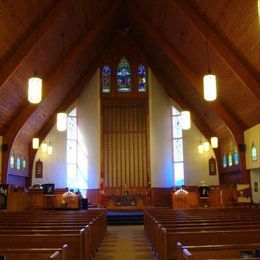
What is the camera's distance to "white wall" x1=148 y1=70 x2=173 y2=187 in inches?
723

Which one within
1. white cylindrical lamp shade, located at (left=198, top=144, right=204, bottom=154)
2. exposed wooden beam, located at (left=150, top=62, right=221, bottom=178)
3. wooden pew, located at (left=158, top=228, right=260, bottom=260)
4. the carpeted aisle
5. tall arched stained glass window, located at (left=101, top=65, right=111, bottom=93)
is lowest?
the carpeted aisle

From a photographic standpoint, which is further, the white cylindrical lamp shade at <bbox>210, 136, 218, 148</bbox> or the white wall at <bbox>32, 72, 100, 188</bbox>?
the white wall at <bbox>32, 72, 100, 188</bbox>

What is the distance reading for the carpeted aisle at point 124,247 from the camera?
7.12 metres

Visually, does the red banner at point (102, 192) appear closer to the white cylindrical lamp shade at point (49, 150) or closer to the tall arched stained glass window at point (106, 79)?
the white cylindrical lamp shade at point (49, 150)

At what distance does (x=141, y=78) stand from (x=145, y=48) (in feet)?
5.22

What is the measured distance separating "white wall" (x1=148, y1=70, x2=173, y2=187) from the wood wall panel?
546 millimetres

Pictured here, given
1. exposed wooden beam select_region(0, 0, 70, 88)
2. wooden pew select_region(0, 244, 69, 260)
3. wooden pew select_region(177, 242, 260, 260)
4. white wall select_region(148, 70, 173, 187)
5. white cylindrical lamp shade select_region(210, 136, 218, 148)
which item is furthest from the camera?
white wall select_region(148, 70, 173, 187)

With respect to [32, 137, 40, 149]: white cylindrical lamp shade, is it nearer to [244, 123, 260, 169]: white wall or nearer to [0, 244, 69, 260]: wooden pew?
[244, 123, 260, 169]: white wall

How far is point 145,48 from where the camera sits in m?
18.3

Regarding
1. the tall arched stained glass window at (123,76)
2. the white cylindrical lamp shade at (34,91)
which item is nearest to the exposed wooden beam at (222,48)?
the white cylindrical lamp shade at (34,91)

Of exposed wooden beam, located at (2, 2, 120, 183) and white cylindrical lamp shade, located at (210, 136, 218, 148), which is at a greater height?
exposed wooden beam, located at (2, 2, 120, 183)

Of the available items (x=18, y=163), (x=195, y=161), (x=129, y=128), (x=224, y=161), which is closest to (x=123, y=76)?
(x=129, y=128)

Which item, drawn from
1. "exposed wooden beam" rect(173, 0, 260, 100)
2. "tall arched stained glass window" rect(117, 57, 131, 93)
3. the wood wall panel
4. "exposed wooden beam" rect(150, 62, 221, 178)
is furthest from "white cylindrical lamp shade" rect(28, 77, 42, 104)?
"exposed wooden beam" rect(150, 62, 221, 178)

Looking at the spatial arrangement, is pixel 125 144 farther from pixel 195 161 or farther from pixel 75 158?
pixel 195 161
